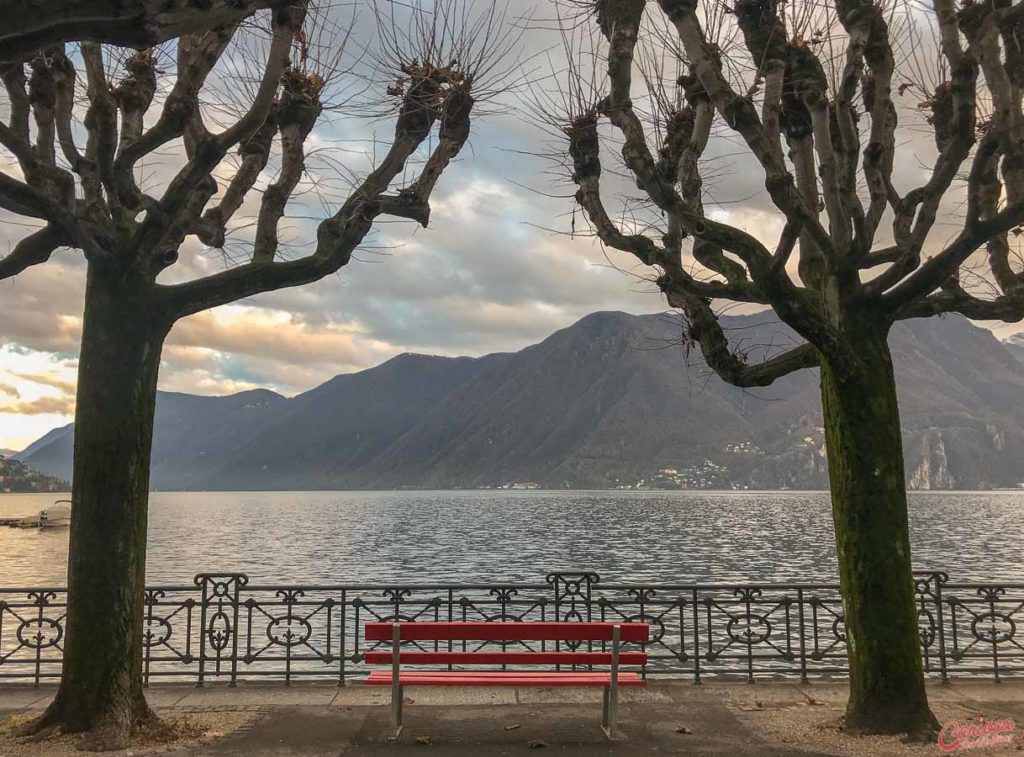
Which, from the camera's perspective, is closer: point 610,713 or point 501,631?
point 501,631

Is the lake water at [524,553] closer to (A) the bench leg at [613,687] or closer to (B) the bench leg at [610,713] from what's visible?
(B) the bench leg at [610,713]

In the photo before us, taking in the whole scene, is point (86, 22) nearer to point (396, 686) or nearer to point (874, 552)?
point (396, 686)

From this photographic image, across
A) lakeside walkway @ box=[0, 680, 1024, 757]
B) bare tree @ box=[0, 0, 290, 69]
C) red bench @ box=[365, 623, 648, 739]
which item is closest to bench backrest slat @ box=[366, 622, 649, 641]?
red bench @ box=[365, 623, 648, 739]

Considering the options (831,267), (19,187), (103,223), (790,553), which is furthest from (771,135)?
(790,553)

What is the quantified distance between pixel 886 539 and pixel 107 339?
8.02 m

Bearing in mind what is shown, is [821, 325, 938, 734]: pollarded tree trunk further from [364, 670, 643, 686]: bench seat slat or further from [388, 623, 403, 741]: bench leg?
[388, 623, 403, 741]: bench leg

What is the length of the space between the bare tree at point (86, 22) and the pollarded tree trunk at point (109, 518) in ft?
14.6

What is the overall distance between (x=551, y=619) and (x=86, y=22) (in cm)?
2063

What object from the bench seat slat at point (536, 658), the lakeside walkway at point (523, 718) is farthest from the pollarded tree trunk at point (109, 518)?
the bench seat slat at point (536, 658)

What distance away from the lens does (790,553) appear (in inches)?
2527

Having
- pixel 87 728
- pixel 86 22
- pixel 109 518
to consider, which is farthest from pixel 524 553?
pixel 86 22

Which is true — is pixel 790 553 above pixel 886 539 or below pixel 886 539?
below

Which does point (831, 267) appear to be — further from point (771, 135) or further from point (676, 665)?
point (676, 665)

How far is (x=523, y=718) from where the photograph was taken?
27.4 feet
